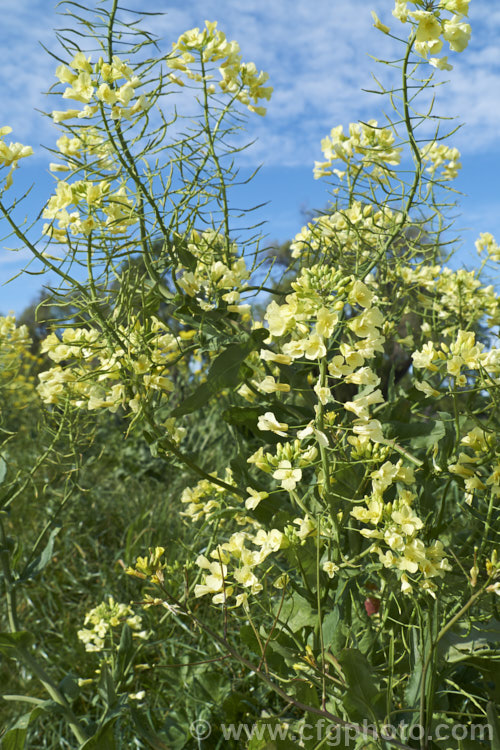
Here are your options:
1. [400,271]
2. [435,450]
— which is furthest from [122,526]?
[435,450]

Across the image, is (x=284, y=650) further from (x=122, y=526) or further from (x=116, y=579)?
(x=122, y=526)

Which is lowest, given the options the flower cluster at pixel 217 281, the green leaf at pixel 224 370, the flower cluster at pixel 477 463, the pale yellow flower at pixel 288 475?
the pale yellow flower at pixel 288 475

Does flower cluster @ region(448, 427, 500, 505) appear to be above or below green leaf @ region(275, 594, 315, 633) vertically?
above

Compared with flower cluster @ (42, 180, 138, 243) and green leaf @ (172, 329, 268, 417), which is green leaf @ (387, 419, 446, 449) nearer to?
green leaf @ (172, 329, 268, 417)

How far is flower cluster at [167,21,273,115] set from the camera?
3.93 feet

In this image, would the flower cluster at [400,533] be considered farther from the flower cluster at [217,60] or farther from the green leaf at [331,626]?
the flower cluster at [217,60]

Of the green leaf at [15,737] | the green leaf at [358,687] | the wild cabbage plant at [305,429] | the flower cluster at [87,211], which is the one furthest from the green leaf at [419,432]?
the green leaf at [15,737]

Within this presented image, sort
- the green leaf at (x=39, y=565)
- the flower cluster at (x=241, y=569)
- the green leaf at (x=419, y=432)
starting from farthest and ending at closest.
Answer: the green leaf at (x=39, y=565), the green leaf at (x=419, y=432), the flower cluster at (x=241, y=569)

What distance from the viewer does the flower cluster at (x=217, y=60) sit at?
1197 mm

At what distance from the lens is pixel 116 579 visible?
250 centimetres

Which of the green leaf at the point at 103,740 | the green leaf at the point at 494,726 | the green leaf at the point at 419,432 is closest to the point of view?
the green leaf at the point at 494,726

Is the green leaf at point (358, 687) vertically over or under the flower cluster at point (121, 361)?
under

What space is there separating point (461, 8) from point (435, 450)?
29.6 inches

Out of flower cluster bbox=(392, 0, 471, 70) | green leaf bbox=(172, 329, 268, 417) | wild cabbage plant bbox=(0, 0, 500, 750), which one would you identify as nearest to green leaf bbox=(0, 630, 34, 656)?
wild cabbage plant bbox=(0, 0, 500, 750)
